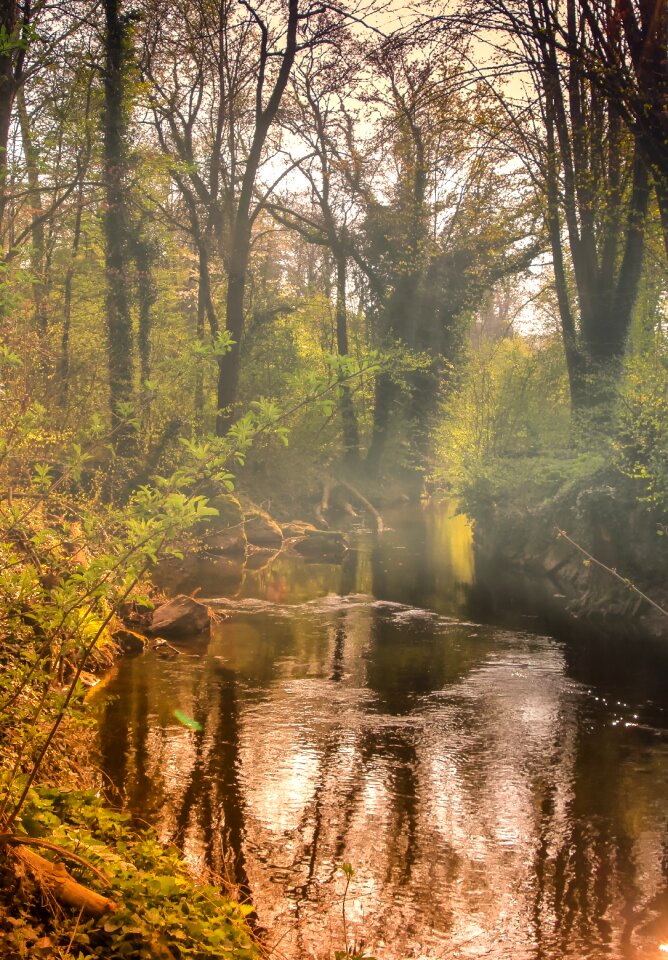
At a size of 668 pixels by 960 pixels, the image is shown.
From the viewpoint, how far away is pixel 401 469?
32812 millimetres

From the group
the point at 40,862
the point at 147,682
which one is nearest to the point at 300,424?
the point at 147,682

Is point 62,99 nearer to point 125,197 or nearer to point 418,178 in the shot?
point 125,197

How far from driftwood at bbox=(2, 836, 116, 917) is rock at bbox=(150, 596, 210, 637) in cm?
855

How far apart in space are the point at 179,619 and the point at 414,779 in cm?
590

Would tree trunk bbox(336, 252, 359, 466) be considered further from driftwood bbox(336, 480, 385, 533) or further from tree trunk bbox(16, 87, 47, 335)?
tree trunk bbox(16, 87, 47, 335)

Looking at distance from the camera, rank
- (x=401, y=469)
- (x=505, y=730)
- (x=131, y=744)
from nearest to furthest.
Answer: (x=131, y=744) < (x=505, y=730) < (x=401, y=469)

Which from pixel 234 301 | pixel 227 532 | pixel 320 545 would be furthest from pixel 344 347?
pixel 227 532

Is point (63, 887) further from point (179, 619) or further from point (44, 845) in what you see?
point (179, 619)

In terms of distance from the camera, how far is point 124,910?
400 centimetres

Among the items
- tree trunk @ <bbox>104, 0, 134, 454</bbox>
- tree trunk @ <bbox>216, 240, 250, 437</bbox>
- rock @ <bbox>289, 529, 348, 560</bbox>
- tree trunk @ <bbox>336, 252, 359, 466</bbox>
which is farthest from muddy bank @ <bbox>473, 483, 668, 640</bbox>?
tree trunk @ <bbox>336, 252, 359, 466</bbox>

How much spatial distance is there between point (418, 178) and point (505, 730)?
75.4 feet

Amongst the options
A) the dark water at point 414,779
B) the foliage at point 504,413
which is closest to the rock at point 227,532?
the foliage at point 504,413

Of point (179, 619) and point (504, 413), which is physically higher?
point (504, 413)

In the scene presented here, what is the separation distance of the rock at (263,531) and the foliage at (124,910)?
55.8ft
